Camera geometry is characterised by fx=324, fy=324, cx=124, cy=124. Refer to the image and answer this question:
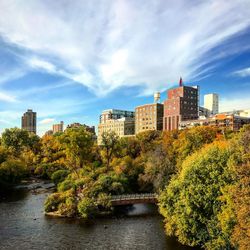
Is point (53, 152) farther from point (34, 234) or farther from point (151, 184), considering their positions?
point (34, 234)

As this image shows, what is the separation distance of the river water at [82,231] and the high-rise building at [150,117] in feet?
404

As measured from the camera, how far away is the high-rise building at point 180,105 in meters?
170

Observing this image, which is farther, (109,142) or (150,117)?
(150,117)

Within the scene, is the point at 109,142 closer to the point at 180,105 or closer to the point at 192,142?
the point at 192,142

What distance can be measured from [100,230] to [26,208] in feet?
74.6

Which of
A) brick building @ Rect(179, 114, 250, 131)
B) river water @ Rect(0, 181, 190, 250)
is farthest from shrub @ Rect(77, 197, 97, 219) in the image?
brick building @ Rect(179, 114, 250, 131)

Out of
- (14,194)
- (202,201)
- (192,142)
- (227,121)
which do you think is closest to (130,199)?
(202,201)

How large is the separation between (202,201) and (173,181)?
23.6ft

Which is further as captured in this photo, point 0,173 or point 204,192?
point 0,173

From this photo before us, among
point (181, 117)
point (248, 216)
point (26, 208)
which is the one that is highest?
point (181, 117)

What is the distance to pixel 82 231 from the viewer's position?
51.4 m

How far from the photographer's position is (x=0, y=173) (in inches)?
3497

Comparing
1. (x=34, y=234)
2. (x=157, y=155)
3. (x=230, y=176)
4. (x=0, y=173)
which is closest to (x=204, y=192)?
(x=230, y=176)

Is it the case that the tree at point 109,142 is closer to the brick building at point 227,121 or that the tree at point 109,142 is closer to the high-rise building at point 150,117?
the brick building at point 227,121
